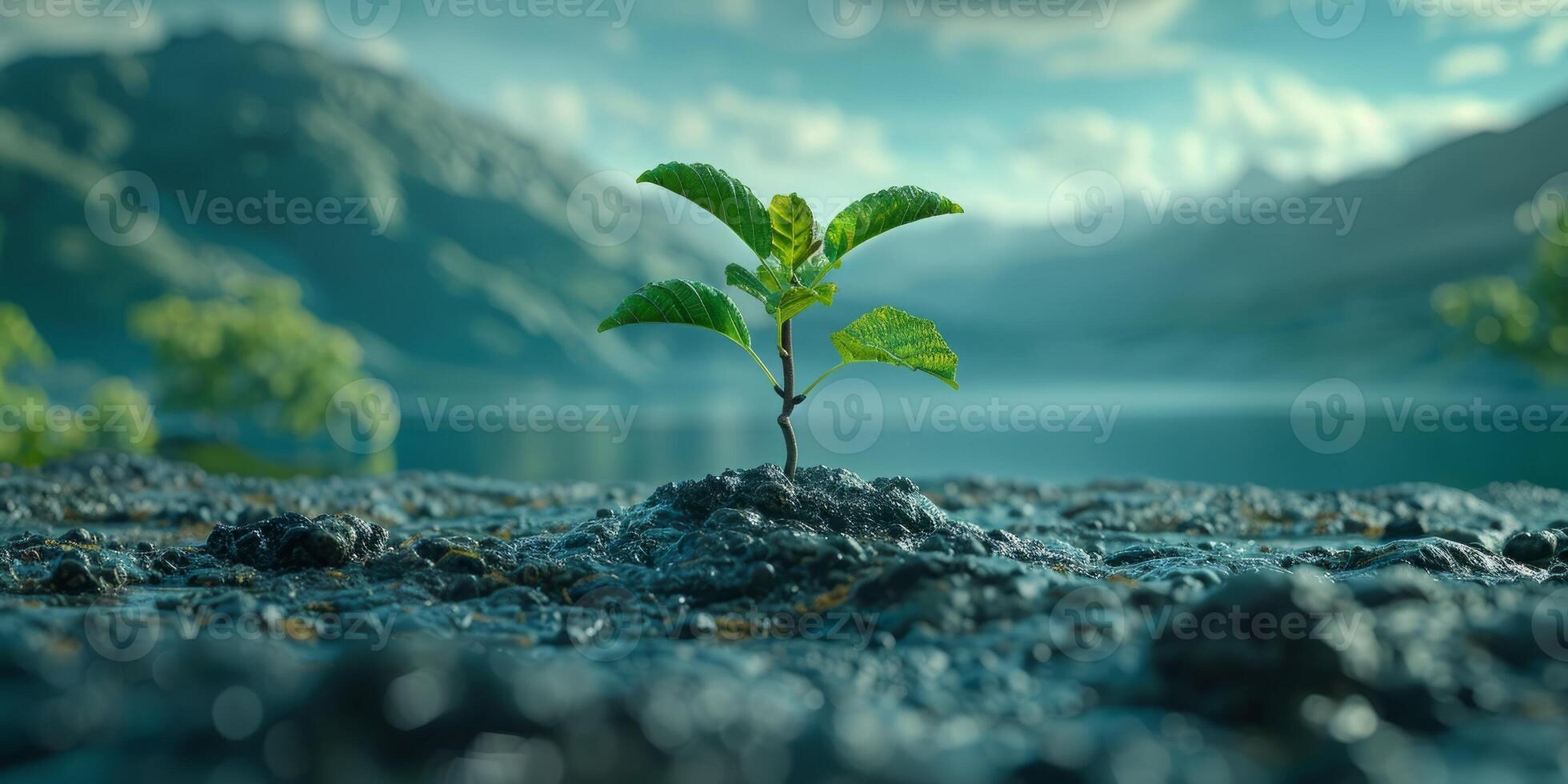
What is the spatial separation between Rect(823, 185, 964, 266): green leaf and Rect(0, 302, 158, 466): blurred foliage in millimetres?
36142

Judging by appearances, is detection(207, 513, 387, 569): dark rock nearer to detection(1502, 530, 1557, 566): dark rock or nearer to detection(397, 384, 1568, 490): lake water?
detection(1502, 530, 1557, 566): dark rock

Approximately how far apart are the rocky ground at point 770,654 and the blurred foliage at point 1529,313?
233 feet

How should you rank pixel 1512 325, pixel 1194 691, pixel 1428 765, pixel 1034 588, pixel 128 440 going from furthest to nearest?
1. pixel 1512 325
2. pixel 128 440
3. pixel 1034 588
4. pixel 1194 691
5. pixel 1428 765

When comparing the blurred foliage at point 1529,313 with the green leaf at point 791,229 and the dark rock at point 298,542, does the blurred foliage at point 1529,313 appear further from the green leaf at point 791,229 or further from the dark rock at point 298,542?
the dark rock at point 298,542

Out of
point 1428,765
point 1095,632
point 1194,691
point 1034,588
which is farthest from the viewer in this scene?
point 1034,588

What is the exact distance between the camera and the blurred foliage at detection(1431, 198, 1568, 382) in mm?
60500

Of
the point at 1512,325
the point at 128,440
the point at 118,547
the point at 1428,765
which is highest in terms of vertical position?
the point at 1512,325

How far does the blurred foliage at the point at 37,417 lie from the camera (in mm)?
33281

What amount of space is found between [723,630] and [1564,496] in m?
17.0

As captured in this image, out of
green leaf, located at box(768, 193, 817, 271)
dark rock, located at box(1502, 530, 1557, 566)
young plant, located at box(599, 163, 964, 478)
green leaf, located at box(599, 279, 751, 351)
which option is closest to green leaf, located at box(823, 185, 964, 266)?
young plant, located at box(599, 163, 964, 478)

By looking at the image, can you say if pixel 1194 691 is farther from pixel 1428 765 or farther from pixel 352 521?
pixel 352 521

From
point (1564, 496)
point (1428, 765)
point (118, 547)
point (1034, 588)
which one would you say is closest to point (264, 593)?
point (118, 547)

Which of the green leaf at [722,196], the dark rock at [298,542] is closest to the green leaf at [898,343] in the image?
the green leaf at [722,196]

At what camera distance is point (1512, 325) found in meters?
63.0
